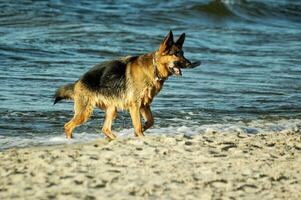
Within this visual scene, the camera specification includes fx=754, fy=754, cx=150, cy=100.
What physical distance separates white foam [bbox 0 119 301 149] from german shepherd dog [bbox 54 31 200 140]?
23 centimetres

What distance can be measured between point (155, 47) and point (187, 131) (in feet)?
29.0

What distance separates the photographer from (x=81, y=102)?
28.4ft

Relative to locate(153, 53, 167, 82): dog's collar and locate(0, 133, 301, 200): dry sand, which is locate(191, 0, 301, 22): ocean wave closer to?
locate(153, 53, 167, 82): dog's collar

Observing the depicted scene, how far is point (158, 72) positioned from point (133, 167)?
2022 mm

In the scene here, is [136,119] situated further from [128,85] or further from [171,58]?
[171,58]

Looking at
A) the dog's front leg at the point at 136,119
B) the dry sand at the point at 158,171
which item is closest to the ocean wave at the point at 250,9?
the dog's front leg at the point at 136,119

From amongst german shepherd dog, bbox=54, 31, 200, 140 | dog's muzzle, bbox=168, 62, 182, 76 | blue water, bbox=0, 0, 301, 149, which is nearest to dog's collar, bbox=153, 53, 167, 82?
german shepherd dog, bbox=54, 31, 200, 140

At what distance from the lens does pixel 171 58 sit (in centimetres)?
825

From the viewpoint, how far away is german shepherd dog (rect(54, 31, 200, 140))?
27.2 ft

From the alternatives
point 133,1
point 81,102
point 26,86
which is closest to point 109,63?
point 81,102

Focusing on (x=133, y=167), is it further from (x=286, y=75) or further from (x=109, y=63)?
(x=286, y=75)

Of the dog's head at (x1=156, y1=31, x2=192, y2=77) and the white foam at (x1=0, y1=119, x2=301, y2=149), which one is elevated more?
the dog's head at (x1=156, y1=31, x2=192, y2=77)

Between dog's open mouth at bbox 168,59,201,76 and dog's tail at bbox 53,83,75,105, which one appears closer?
dog's open mouth at bbox 168,59,201,76

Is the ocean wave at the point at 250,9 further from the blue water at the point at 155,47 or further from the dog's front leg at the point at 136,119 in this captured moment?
the dog's front leg at the point at 136,119
